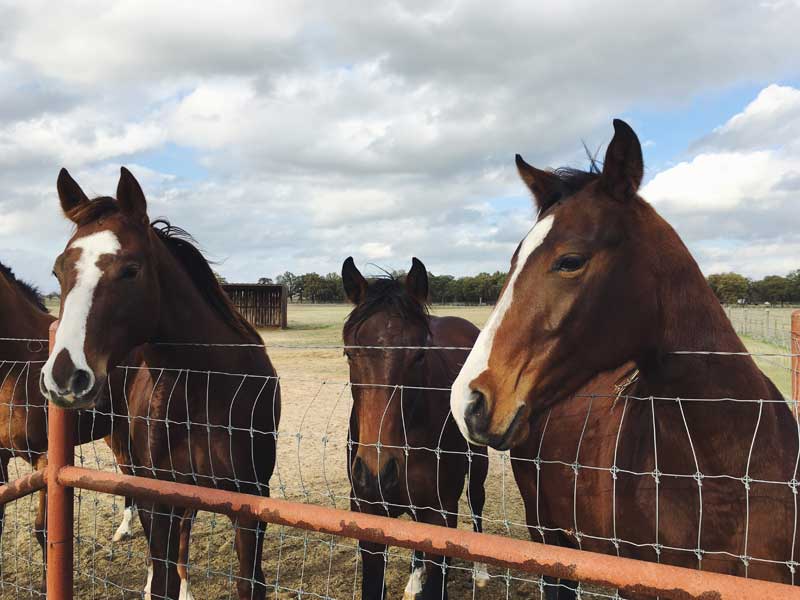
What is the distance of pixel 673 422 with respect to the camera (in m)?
2.05

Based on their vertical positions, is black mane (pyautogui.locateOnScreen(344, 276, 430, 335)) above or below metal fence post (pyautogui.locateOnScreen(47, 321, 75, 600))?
above

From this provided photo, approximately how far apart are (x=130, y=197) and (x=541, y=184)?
2.05 m

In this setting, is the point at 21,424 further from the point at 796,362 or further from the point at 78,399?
the point at 796,362

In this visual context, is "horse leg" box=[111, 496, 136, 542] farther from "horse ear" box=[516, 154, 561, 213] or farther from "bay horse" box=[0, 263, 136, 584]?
"horse ear" box=[516, 154, 561, 213]

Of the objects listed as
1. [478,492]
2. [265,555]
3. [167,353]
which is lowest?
[265,555]

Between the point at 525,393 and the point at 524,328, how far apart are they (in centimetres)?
21

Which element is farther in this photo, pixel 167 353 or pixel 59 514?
pixel 167 353

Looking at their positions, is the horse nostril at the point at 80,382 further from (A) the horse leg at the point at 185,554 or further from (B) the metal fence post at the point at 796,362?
(B) the metal fence post at the point at 796,362

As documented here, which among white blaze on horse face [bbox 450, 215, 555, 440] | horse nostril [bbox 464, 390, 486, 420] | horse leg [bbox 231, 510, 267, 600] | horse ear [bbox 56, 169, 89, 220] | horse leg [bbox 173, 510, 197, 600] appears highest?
horse ear [bbox 56, 169, 89, 220]

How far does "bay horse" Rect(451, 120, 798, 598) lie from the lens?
5.96ft

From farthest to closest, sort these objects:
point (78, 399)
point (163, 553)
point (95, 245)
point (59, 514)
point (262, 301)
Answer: point (262, 301), point (163, 553), point (95, 245), point (59, 514), point (78, 399)

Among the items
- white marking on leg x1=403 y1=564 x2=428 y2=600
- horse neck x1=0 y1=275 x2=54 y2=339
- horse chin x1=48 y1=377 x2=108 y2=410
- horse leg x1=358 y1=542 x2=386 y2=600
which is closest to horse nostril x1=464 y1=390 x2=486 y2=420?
horse chin x1=48 y1=377 x2=108 y2=410

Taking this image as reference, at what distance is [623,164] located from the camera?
1.93 m

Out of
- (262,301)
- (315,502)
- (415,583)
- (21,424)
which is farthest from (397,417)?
(262,301)
